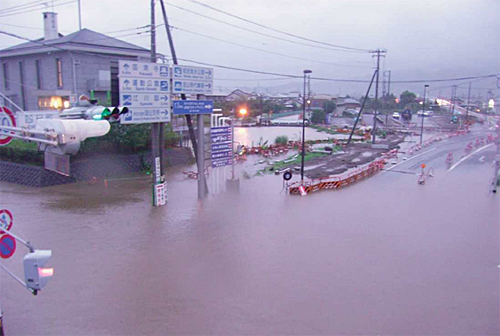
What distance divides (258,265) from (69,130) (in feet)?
20.6

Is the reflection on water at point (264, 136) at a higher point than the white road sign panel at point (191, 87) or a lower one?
lower

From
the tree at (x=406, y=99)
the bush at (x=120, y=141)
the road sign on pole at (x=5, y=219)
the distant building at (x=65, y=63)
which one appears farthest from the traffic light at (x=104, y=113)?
the tree at (x=406, y=99)

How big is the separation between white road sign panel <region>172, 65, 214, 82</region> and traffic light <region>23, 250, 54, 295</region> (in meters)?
11.7

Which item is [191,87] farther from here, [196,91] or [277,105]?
[277,105]

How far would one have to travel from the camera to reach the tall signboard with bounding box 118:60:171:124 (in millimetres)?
14414

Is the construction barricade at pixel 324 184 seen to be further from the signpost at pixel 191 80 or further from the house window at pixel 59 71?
the house window at pixel 59 71

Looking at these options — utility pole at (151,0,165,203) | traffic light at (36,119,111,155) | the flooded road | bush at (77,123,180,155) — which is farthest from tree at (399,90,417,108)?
traffic light at (36,119,111,155)

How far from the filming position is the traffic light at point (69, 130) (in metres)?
4.96

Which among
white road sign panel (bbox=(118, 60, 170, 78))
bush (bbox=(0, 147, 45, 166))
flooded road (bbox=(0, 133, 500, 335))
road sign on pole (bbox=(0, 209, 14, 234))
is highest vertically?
white road sign panel (bbox=(118, 60, 170, 78))

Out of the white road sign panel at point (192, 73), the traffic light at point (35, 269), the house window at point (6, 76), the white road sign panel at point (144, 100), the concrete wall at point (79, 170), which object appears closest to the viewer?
the traffic light at point (35, 269)

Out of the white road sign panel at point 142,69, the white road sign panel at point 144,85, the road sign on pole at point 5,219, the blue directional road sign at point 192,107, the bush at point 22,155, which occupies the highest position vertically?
the white road sign panel at point 142,69

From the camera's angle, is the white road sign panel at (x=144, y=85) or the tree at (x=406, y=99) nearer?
the white road sign panel at (x=144, y=85)

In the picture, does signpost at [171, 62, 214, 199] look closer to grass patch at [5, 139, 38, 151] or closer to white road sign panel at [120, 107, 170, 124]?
white road sign panel at [120, 107, 170, 124]

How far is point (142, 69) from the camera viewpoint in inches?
588
